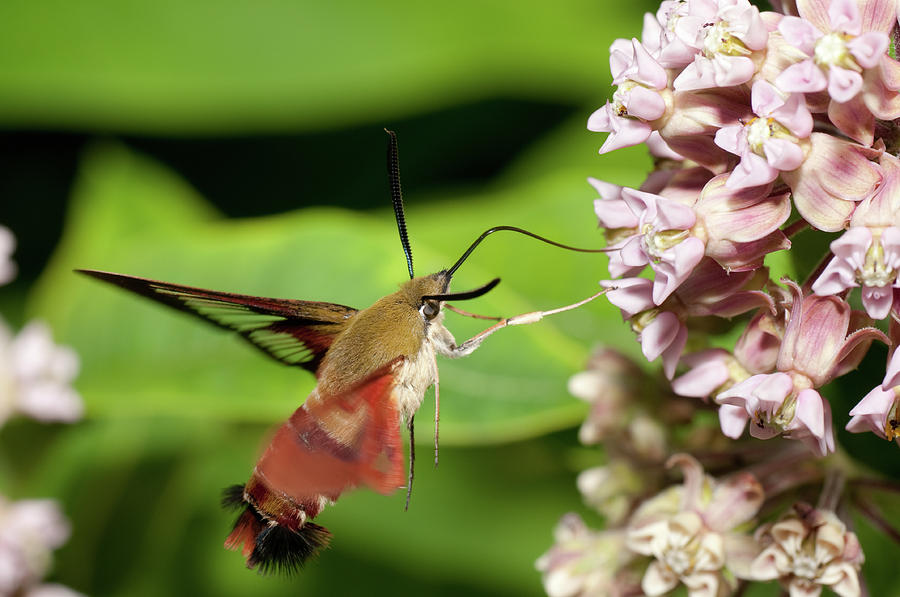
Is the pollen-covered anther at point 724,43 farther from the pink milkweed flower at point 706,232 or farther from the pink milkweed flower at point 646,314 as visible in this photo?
the pink milkweed flower at point 646,314

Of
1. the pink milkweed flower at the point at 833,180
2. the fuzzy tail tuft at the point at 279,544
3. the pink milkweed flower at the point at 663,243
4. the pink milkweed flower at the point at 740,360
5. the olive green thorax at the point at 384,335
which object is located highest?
the pink milkweed flower at the point at 833,180

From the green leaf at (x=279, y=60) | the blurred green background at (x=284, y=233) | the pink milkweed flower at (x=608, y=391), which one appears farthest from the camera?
the green leaf at (x=279, y=60)

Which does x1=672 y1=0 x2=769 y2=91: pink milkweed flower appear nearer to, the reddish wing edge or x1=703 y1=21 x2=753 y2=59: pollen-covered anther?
x1=703 y1=21 x2=753 y2=59: pollen-covered anther

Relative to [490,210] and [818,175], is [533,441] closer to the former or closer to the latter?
[490,210]

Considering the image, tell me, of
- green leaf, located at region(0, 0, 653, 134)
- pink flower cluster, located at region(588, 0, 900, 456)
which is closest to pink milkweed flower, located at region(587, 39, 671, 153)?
pink flower cluster, located at region(588, 0, 900, 456)

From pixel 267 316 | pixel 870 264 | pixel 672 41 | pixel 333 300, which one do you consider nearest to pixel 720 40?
pixel 672 41

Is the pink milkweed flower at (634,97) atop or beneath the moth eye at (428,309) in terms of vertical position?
atop

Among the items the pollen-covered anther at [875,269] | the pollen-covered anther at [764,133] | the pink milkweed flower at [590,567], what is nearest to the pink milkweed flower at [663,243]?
the pollen-covered anther at [764,133]
